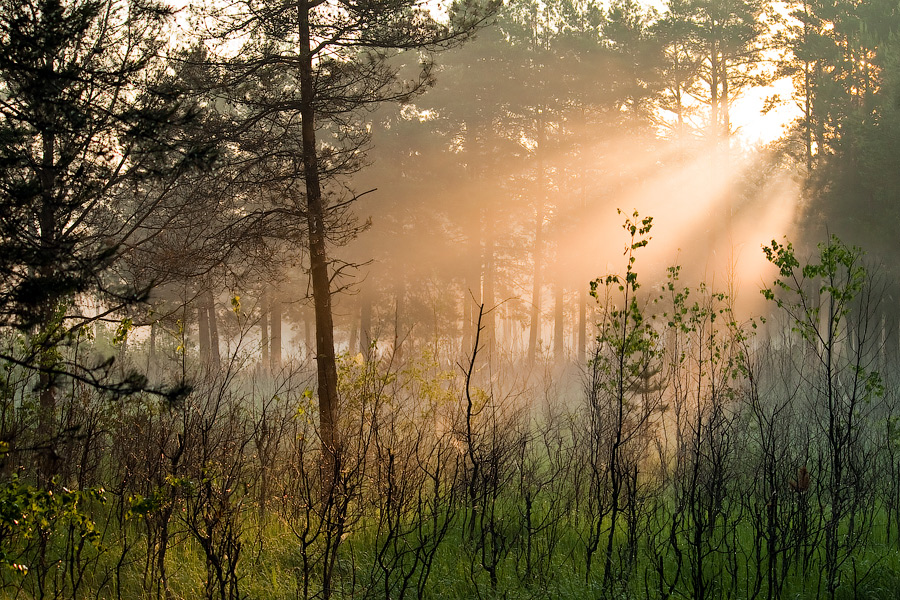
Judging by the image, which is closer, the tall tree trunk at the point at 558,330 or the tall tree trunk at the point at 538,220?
the tall tree trunk at the point at 538,220

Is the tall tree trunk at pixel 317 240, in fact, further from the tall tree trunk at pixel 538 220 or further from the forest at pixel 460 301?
the tall tree trunk at pixel 538 220

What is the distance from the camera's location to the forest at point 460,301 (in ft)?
25.3

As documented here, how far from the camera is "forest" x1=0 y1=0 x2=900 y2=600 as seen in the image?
25.3 feet

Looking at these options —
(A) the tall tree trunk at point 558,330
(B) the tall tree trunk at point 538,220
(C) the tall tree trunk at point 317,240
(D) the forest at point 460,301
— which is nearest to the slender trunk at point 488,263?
(D) the forest at point 460,301

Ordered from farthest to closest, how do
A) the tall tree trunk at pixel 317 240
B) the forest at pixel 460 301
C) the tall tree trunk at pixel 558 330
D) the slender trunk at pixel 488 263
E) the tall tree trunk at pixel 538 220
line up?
the tall tree trunk at pixel 558 330, the slender trunk at pixel 488 263, the tall tree trunk at pixel 538 220, the tall tree trunk at pixel 317 240, the forest at pixel 460 301

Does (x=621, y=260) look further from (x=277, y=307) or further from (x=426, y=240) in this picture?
(x=277, y=307)

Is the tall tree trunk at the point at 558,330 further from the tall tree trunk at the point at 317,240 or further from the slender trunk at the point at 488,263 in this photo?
the tall tree trunk at the point at 317,240

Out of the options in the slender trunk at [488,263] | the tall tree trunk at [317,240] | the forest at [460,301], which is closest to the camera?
the forest at [460,301]

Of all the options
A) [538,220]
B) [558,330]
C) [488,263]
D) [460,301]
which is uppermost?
[538,220]

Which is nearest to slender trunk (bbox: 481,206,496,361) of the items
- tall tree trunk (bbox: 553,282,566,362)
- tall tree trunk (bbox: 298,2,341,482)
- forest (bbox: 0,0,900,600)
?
forest (bbox: 0,0,900,600)

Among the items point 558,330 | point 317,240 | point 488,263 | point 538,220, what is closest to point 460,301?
point 488,263

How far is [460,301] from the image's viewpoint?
33.5 m

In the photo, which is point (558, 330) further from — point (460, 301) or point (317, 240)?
point (317, 240)

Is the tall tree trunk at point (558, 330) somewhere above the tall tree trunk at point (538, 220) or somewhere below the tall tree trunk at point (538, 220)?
below
